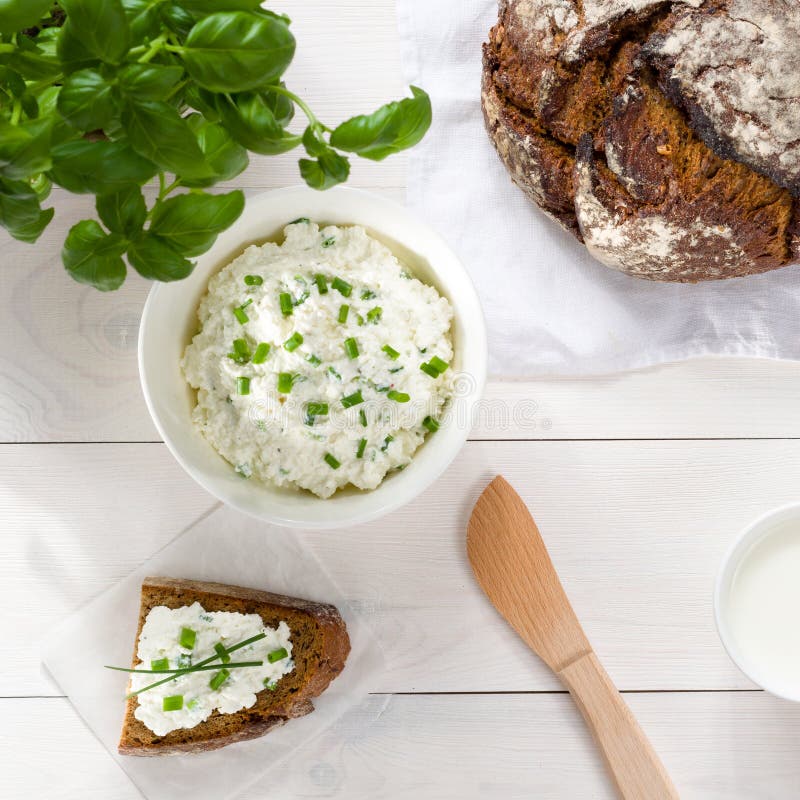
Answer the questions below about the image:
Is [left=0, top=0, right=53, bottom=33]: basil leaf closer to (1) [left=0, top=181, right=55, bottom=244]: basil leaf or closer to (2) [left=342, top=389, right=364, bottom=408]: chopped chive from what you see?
(1) [left=0, top=181, right=55, bottom=244]: basil leaf

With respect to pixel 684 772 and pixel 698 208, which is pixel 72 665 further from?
pixel 698 208

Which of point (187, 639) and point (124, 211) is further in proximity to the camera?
point (187, 639)

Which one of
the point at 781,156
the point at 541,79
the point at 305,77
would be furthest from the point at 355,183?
the point at 781,156

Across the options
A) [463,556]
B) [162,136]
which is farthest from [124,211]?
[463,556]

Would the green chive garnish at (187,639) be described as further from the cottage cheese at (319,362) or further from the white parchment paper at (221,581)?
the cottage cheese at (319,362)

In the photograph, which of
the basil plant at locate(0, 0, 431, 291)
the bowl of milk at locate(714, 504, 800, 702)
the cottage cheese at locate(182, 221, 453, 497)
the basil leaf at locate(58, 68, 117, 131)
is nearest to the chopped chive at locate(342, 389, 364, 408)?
the cottage cheese at locate(182, 221, 453, 497)

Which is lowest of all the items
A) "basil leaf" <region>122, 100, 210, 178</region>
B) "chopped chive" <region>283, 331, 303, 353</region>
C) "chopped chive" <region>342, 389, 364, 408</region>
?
"chopped chive" <region>342, 389, 364, 408</region>

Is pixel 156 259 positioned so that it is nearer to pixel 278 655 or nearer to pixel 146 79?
pixel 146 79
